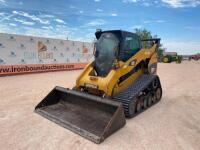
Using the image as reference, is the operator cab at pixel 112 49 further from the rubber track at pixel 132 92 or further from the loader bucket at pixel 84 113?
the loader bucket at pixel 84 113

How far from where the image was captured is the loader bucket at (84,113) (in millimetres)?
3875

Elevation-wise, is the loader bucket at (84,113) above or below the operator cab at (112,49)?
below

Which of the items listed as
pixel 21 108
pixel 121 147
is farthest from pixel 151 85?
pixel 21 108

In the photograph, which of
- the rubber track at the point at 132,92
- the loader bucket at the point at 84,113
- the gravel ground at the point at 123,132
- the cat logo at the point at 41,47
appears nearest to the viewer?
the gravel ground at the point at 123,132

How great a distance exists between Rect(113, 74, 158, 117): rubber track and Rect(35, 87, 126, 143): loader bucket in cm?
59

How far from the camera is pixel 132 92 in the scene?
196 inches

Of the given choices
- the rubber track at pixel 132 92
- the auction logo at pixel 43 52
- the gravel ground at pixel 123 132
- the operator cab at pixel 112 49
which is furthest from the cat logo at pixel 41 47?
the rubber track at pixel 132 92

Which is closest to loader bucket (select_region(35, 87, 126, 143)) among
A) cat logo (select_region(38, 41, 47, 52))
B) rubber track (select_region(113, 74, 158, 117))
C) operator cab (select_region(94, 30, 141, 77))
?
rubber track (select_region(113, 74, 158, 117))

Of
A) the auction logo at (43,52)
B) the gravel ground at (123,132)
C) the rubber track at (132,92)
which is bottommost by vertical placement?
the gravel ground at (123,132)

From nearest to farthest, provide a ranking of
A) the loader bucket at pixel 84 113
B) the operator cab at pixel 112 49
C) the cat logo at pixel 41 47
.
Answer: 1. the loader bucket at pixel 84 113
2. the operator cab at pixel 112 49
3. the cat logo at pixel 41 47

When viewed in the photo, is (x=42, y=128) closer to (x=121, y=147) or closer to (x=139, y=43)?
(x=121, y=147)

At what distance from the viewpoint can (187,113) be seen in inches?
211

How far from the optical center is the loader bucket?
3.88 meters

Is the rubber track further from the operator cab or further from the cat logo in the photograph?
the cat logo
